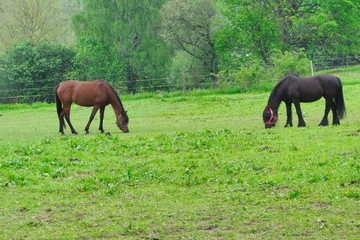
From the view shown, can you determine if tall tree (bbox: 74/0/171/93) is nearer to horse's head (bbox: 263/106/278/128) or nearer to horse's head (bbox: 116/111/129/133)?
horse's head (bbox: 116/111/129/133)

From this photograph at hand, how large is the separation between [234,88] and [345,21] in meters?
19.1

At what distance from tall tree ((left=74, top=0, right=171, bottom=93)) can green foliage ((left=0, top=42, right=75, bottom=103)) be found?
5307 mm

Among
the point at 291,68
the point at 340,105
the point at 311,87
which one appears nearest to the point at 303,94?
the point at 311,87

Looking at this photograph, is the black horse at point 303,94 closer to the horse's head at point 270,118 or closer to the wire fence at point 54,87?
the horse's head at point 270,118

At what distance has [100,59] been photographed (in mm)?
51531

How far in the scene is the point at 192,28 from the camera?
49.3m

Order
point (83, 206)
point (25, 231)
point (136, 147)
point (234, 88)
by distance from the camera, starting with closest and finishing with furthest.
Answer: point (25, 231) → point (83, 206) → point (136, 147) → point (234, 88)

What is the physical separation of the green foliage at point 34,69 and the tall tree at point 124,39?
17.4ft

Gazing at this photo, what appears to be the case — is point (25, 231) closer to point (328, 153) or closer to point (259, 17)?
point (328, 153)

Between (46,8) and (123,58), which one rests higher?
(46,8)

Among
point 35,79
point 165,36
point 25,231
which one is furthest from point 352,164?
point 165,36

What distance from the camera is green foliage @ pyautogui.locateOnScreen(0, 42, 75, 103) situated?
1683 inches

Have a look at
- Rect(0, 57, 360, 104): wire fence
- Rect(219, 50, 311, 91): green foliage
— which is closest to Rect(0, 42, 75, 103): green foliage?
Rect(0, 57, 360, 104): wire fence

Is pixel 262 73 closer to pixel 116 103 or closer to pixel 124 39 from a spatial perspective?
pixel 124 39
